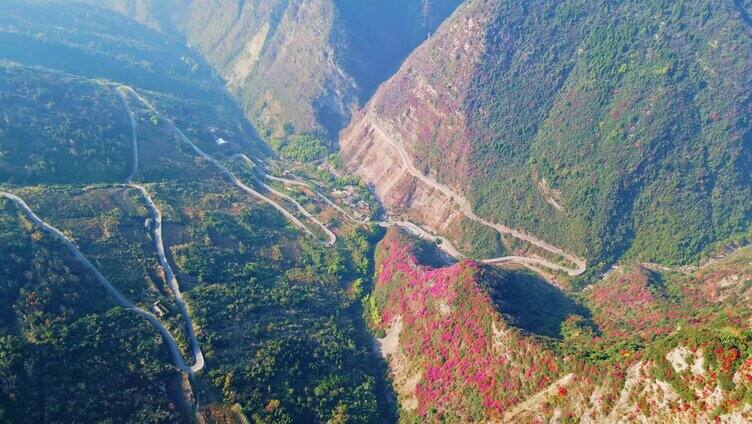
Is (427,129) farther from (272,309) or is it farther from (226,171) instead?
(272,309)

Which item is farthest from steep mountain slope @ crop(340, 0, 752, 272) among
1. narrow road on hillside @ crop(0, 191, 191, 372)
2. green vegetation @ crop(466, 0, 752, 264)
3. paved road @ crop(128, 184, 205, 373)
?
narrow road on hillside @ crop(0, 191, 191, 372)

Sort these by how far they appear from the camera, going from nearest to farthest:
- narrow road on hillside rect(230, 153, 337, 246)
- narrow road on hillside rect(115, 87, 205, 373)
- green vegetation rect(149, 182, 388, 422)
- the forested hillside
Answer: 1. the forested hillside
2. green vegetation rect(149, 182, 388, 422)
3. narrow road on hillside rect(115, 87, 205, 373)
4. narrow road on hillside rect(230, 153, 337, 246)

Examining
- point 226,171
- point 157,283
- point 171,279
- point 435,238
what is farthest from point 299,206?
point 157,283

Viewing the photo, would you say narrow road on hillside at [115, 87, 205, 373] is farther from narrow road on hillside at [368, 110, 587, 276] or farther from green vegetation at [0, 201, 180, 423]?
→ narrow road on hillside at [368, 110, 587, 276]

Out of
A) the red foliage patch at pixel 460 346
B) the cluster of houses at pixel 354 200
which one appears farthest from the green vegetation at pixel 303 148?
the red foliage patch at pixel 460 346

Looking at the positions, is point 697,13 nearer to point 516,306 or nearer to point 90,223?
point 516,306

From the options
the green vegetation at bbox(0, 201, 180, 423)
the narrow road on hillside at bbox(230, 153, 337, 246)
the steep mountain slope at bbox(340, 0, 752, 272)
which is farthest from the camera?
the narrow road on hillside at bbox(230, 153, 337, 246)
